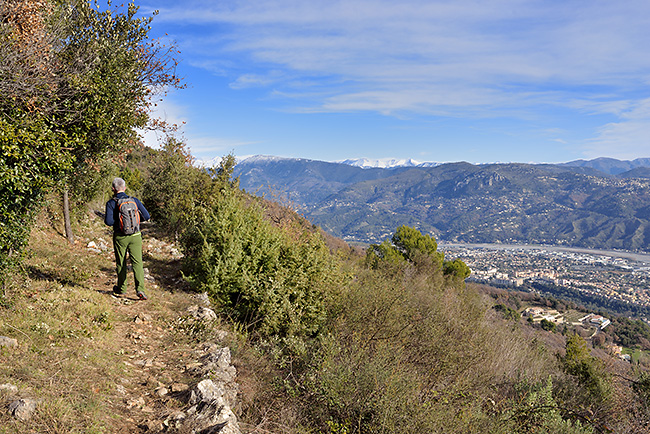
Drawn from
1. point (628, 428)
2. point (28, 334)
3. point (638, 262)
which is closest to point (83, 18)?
point (28, 334)

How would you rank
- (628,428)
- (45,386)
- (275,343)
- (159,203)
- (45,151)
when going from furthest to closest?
(159,203), (275,343), (628,428), (45,151), (45,386)

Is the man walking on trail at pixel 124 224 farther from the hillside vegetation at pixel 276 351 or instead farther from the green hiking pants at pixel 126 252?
the hillside vegetation at pixel 276 351

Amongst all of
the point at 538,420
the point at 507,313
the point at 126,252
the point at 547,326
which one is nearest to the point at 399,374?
the point at 538,420

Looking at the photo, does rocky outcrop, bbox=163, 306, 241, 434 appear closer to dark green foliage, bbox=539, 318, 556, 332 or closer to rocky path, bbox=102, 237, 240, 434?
rocky path, bbox=102, 237, 240, 434

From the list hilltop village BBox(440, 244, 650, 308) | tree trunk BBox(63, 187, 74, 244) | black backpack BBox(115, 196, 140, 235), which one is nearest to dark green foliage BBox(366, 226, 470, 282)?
tree trunk BBox(63, 187, 74, 244)

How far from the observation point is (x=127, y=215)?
19.5ft

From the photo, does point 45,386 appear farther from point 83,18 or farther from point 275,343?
point 83,18

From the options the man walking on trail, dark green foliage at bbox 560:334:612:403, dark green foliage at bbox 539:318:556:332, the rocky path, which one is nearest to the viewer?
the rocky path

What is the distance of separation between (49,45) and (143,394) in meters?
6.03

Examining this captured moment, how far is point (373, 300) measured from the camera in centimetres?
696

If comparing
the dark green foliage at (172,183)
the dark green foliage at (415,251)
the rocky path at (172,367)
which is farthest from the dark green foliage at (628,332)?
the rocky path at (172,367)

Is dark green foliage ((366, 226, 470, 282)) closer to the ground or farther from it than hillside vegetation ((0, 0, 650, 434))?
closer to the ground

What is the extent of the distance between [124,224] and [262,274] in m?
Result: 2.80

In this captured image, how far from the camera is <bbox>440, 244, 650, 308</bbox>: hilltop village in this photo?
263 feet
